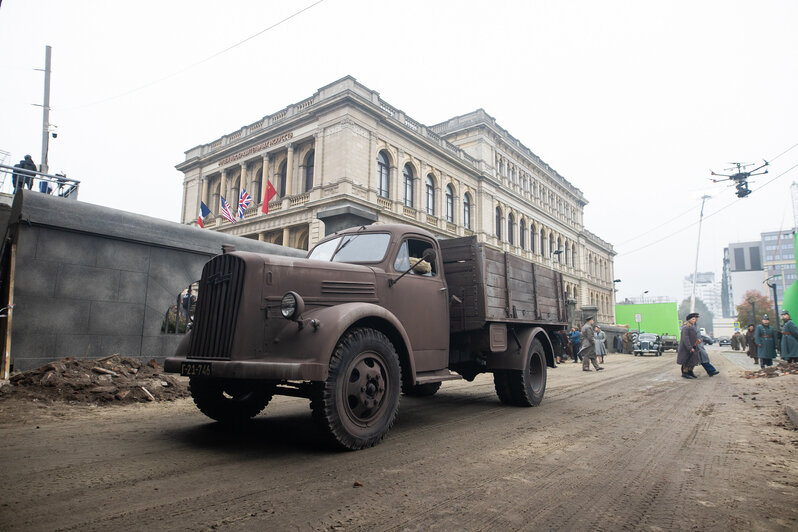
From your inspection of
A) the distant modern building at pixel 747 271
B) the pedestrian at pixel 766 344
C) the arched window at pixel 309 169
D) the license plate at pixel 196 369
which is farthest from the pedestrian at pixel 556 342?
the distant modern building at pixel 747 271

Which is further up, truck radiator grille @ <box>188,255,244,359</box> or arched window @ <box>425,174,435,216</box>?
arched window @ <box>425,174,435,216</box>

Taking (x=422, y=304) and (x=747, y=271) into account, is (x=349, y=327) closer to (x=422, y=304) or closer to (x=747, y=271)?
(x=422, y=304)

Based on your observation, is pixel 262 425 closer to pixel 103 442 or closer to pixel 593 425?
pixel 103 442

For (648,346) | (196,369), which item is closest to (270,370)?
(196,369)

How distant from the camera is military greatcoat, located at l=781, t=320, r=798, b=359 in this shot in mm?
13547

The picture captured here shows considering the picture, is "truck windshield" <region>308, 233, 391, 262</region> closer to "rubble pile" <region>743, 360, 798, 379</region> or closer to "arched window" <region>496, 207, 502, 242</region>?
"rubble pile" <region>743, 360, 798, 379</region>

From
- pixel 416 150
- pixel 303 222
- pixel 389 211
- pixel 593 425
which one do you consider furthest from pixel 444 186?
pixel 593 425

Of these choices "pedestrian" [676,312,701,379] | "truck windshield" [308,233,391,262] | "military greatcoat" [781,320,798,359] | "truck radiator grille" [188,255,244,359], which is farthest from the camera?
"military greatcoat" [781,320,798,359]

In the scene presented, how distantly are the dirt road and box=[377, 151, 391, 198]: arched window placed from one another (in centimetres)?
2431

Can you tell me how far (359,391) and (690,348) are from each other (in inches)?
481

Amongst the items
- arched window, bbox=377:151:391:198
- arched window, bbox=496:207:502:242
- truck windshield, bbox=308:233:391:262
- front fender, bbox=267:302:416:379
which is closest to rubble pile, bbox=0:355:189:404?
truck windshield, bbox=308:233:391:262

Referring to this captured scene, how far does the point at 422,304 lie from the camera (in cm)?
528

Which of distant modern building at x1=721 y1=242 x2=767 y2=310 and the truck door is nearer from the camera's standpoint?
the truck door

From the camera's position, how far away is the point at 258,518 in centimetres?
245
